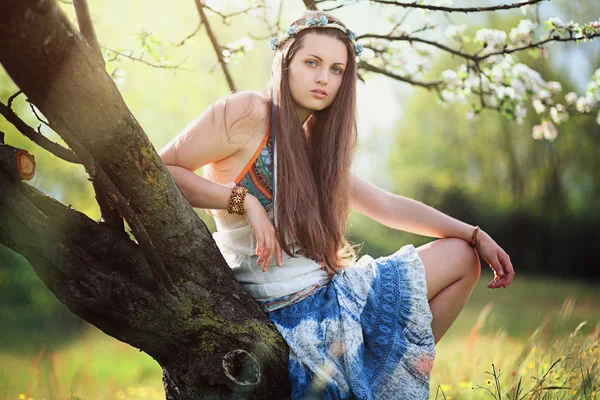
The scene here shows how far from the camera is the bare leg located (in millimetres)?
2221

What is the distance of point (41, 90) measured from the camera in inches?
56.6

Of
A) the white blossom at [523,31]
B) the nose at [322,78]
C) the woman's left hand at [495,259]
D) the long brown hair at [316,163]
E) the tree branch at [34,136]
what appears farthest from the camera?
the white blossom at [523,31]

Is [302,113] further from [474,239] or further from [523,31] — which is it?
[523,31]

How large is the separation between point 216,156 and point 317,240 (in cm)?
46

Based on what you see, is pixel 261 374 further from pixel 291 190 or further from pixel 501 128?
pixel 501 128

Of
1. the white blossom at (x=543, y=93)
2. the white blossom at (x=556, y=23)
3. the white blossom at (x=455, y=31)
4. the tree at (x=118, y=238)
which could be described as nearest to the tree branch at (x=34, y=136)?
the tree at (x=118, y=238)

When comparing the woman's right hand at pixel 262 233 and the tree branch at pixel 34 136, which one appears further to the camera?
the woman's right hand at pixel 262 233

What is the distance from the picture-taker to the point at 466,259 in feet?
7.48

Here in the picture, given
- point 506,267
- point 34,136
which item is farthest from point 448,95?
point 34,136

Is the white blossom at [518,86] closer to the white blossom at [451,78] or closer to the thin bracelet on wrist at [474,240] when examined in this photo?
the white blossom at [451,78]

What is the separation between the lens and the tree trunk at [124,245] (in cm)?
141

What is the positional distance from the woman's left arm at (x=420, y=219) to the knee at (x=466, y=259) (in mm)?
76

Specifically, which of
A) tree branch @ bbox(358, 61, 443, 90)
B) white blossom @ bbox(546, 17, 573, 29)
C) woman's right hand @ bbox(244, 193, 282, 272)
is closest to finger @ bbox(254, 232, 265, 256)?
woman's right hand @ bbox(244, 193, 282, 272)

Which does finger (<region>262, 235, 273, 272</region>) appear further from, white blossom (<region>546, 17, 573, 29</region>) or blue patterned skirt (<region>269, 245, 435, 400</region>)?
white blossom (<region>546, 17, 573, 29</region>)
